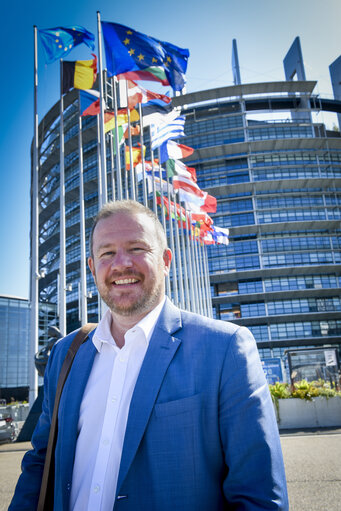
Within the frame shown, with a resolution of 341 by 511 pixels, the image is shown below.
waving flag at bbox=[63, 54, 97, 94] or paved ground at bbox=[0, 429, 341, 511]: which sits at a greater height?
waving flag at bbox=[63, 54, 97, 94]

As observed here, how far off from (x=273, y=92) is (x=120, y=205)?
6044cm

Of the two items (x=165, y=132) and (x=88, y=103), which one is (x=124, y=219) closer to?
(x=88, y=103)

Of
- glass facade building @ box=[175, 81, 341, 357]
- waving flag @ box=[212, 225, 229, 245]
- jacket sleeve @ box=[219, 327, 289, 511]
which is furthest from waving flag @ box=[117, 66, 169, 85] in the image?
glass facade building @ box=[175, 81, 341, 357]

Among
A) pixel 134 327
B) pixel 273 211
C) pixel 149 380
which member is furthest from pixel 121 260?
pixel 273 211

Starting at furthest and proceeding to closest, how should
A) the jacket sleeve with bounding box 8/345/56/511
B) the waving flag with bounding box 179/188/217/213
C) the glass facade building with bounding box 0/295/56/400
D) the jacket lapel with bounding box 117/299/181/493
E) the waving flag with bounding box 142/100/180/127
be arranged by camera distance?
the glass facade building with bounding box 0/295/56/400
the waving flag with bounding box 179/188/217/213
the waving flag with bounding box 142/100/180/127
the jacket sleeve with bounding box 8/345/56/511
the jacket lapel with bounding box 117/299/181/493

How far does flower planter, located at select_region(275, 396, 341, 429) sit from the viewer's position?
12109 millimetres

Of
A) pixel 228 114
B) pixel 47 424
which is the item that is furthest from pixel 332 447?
pixel 228 114

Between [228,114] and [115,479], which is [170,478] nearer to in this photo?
[115,479]

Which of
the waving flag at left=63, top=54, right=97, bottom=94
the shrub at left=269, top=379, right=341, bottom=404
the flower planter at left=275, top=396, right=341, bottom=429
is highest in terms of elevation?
the waving flag at left=63, top=54, right=97, bottom=94

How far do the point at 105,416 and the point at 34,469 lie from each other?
0.63 metres

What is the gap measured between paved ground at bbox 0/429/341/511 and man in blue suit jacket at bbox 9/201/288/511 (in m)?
2.94

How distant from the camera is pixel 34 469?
79.7 inches

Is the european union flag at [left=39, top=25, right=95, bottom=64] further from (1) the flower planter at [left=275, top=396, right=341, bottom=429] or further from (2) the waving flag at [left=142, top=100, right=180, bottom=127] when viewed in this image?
(1) the flower planter at [left=275, top=396, right=341, bottom=429]

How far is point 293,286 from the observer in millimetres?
48938
